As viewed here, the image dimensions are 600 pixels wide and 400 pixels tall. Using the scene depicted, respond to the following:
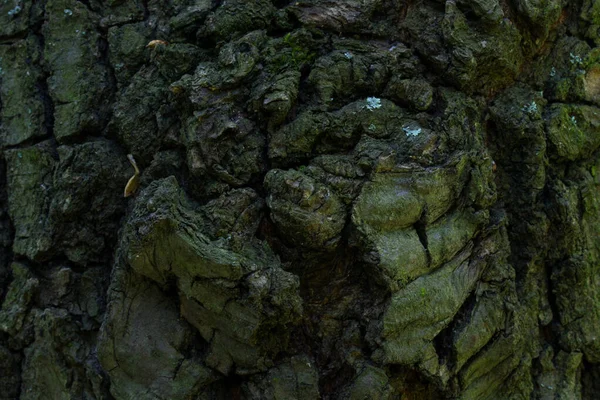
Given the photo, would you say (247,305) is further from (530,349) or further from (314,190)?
Result: (530,349)

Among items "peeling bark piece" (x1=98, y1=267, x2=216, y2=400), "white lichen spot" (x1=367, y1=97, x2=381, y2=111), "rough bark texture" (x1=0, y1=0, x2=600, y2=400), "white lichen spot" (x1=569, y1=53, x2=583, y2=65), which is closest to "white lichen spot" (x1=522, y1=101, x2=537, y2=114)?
"rough bark texture" (x1=0, y1=0, x2=600, y2=400)

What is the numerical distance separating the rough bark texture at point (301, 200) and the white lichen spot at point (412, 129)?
0.04 feet

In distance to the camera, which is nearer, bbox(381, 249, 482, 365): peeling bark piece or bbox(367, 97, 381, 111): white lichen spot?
bbox(381, 249, 482, 365): peeling bark piece

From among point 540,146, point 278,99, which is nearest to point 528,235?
point 540,146

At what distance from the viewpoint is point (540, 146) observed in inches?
96.8

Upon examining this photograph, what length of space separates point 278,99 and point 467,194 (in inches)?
30.7

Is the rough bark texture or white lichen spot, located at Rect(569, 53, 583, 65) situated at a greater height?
white lichen spot, located at Rect(569, 53, 583, 65)

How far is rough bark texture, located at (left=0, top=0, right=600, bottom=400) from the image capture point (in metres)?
2.17

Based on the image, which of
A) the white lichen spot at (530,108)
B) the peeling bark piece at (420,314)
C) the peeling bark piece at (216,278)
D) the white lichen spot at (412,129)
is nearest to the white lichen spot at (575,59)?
the white lichen spot at (530,108)

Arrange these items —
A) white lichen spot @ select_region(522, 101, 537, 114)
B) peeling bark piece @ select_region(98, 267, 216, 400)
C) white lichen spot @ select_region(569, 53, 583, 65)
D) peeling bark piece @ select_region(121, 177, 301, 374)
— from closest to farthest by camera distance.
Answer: peeling bark piece @ select_region(121, 177, 301, 374)
peeling bark piece @ select_region(98, 267, 216, 400)
white lichen spot @ select_region(522, 101, 537, 114)
white lichen spot @ select_region(569, 53, 583, 65)

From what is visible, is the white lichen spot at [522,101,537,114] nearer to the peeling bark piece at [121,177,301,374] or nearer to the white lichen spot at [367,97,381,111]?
the white lichen spot at [367,97,381,111]

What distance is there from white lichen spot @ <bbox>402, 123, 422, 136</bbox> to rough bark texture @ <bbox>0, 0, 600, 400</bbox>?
0.01 meters

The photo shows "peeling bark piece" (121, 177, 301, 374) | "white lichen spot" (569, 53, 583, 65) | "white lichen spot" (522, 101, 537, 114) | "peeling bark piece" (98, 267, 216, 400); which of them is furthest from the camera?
"white lichen spot" (569, 53, 583, 65)

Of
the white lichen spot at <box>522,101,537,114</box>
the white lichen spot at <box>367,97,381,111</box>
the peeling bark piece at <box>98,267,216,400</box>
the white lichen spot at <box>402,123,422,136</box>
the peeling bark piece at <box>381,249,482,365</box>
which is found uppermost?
the white lichen spot at <box>367,97,381,111</box>
